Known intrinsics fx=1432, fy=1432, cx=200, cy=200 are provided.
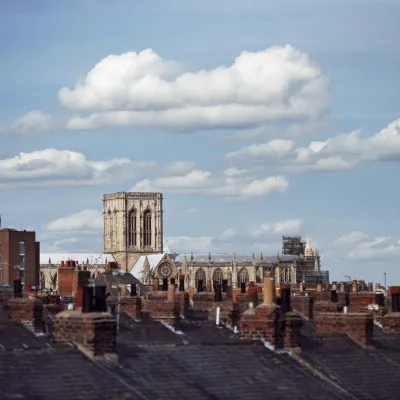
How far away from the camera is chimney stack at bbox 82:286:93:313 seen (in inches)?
1325

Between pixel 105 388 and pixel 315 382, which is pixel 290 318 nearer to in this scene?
pixel 315 382

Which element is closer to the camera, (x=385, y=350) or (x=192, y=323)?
(x=385, y=350)

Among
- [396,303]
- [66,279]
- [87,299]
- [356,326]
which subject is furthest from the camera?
[66,279]

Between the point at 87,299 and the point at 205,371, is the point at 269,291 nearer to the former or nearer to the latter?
the point at 205,371

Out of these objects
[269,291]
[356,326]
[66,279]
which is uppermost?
[66,279]

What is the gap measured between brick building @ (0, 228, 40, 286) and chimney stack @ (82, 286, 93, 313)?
109 meters

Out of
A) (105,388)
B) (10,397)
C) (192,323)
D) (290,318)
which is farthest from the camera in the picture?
(192,323)

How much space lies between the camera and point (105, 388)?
3106 cm

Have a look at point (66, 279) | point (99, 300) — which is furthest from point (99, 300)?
point (66, 279)

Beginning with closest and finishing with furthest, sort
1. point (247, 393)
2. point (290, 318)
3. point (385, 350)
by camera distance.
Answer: point (247, 393), point (290, 318), point (385, 350)

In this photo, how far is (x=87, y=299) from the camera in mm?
33688

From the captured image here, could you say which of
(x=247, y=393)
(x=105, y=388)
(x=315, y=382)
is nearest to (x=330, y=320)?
(x=315, y=382)

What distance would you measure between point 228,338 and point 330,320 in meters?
3.34

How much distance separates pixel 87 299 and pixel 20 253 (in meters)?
120
